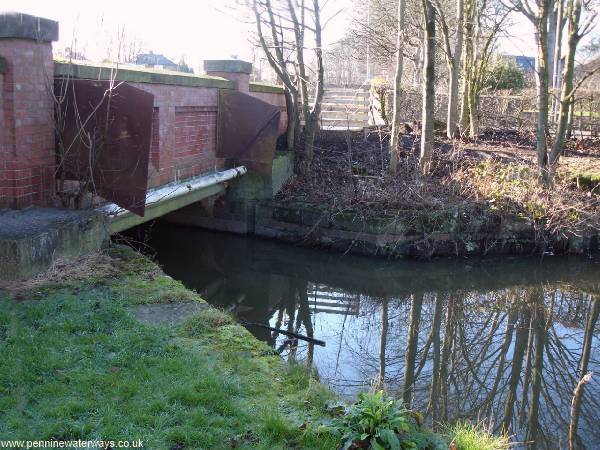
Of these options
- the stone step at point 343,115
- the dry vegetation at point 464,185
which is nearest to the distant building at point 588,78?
the dry vegetation at point 464,185

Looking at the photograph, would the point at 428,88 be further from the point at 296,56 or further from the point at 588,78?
the point at 588,78

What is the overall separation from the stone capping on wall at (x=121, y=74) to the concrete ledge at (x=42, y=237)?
1.64 meters

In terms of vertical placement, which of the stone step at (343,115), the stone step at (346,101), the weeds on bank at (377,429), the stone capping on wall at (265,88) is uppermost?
the stone step at (346,101)

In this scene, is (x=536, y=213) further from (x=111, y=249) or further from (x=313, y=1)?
(x=111, y=249)

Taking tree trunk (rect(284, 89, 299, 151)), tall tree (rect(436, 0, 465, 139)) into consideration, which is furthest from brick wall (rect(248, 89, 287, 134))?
tall tree (rect(436, 0, 465, 139))

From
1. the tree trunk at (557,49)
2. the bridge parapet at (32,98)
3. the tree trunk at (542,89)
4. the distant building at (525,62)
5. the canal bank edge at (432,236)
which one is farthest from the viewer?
the distant building at (525,62)

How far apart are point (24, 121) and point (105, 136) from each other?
3.07 ft

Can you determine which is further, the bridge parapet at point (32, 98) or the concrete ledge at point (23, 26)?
the bridge parapet at point (32, 98)

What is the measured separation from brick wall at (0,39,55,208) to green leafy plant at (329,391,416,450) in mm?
4623

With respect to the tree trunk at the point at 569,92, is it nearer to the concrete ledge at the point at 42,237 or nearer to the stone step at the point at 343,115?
the stone step at the point at 343,115

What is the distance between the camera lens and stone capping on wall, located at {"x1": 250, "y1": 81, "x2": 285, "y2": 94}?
43.8 ft

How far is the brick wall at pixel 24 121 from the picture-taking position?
20.7ft

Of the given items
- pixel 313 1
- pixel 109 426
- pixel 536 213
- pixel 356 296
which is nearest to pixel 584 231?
pixel 536 213

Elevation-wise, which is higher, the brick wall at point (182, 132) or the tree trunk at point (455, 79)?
the tree trunk at point (455, 79)
